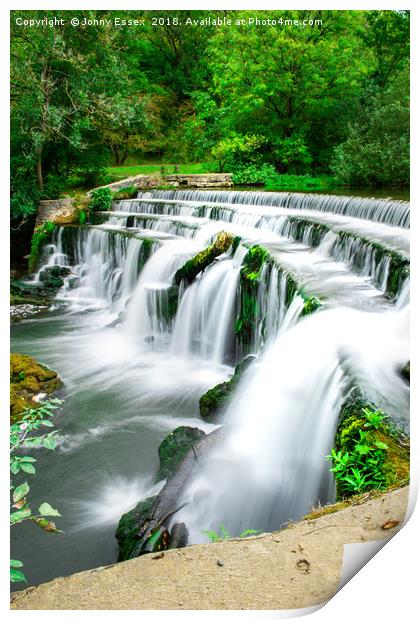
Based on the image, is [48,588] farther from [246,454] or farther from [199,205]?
[199,205]

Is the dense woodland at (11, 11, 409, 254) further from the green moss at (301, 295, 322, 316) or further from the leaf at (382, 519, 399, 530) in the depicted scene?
the leaf at (382, 519, 399, 530)

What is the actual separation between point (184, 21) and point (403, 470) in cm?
299

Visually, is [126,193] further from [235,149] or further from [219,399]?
[219,399]

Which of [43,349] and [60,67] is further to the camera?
[43,349]

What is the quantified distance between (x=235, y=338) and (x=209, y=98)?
8.92ft

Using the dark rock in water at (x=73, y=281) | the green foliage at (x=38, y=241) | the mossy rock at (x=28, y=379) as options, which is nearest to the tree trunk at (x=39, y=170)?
the green foliage at (x=38, y=241)

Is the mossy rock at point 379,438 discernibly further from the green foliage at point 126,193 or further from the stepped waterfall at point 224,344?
the green foliage at point 126,193

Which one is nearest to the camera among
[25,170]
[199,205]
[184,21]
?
[184,21]

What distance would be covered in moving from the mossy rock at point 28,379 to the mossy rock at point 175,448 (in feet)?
5.66

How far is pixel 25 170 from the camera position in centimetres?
425

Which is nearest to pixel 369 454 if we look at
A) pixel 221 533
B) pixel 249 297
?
pixel 221 533

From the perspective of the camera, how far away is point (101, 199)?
7.66m

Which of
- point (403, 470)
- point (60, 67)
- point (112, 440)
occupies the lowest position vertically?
point (112, 440)
